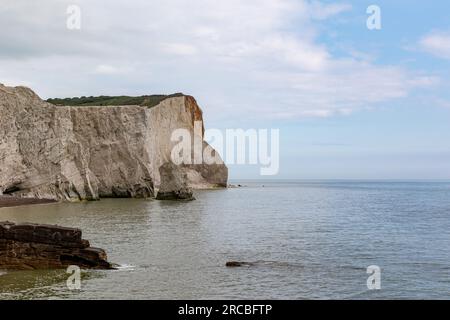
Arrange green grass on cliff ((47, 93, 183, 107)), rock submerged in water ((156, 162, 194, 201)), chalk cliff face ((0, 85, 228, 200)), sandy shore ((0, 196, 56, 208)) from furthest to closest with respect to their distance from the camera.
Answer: green grass on cliff ((47, 93, 183, 107)) → rock submerged in water ((156, 162, 194, 201)) → chalk cliff face ((0, 85, 228, 200)) → sandy shore ((0, 196, 56, 208))

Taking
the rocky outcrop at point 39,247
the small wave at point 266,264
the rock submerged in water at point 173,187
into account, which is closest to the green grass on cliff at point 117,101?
the rock submerged in water at point 173,187

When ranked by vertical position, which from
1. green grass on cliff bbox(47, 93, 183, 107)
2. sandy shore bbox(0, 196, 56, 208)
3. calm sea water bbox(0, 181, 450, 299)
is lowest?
calm sea water bbox(0, 181, 450, 299)

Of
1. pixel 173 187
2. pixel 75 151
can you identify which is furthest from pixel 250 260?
pixel 75 151

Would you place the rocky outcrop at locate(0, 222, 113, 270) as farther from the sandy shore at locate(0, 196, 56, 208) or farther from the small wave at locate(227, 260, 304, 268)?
the sandy shore at locate(0, 196, 56, 208)

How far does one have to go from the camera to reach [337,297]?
49.8 ft

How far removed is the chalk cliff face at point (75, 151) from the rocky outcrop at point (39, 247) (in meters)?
37.3

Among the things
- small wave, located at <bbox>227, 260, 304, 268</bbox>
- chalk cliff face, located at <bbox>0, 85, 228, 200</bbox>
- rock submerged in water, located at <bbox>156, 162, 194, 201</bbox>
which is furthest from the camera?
rock submerged in water, located at <bbox>156, 162, 194, 201</bbox>

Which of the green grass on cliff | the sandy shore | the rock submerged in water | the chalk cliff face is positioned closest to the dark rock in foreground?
the sandy shore

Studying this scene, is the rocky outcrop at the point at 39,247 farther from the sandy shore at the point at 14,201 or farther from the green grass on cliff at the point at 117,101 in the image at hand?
the green grass on cliff at the point at 117,101

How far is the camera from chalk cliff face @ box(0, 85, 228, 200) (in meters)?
54.6

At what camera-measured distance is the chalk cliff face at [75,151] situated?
54.6m

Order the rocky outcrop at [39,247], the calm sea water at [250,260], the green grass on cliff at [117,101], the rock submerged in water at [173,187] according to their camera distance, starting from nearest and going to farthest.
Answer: the calm sea water at [250,260], the rocky outcrop at [39,247], the rock submerged in water at [173,187], the green grass on cliff at [117,101]

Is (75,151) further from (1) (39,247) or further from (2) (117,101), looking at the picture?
(1) (39,247)

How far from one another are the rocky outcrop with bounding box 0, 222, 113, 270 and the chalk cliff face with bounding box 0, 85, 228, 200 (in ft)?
122
